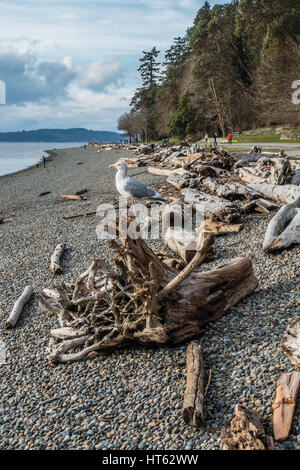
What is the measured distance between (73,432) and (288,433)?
2.27 metres

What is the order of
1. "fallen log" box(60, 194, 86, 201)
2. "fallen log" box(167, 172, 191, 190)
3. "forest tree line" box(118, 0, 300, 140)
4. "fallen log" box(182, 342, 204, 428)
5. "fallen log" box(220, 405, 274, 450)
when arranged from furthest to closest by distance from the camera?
1. "forest tree line" box(118, 0, 300, 140)
2. "fallen log" box(60, 194, 86, 201)
3. "fallen log" box(167, 172, 191, 190)
4. "fallen log" box(182, 342, 204, 428)
5. "fallen log" box(220, 405, 274, 450)

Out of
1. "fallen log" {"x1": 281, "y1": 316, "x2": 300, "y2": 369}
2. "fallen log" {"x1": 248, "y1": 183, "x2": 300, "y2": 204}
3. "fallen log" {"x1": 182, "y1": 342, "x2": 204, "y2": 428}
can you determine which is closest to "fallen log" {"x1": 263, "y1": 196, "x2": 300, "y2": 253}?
"fallen log" {"x1": 248, "y1": 183, "x2": 300, "y2": 204}

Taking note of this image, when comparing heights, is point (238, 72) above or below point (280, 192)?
above

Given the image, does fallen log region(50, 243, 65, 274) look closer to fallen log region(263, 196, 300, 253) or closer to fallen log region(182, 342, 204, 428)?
fallen log region(263, 196, 300, 253)

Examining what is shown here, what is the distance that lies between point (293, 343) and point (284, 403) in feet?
2.75

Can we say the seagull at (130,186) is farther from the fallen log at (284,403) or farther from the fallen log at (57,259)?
the fallen log at (284,403)

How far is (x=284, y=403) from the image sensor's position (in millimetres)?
3506

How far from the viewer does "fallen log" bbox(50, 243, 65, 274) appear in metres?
8.79

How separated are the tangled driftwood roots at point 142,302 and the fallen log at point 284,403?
1.47 metres

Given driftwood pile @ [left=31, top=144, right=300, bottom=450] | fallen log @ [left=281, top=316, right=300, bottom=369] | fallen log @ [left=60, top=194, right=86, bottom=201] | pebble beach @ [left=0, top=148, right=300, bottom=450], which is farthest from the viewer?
fallen log @ [left=60, top=194, right=86, bottom=201]

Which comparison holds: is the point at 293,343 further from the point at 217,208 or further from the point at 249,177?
the point at 249,177

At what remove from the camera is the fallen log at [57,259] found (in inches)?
346

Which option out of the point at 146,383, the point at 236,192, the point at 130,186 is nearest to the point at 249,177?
the point at 236,192

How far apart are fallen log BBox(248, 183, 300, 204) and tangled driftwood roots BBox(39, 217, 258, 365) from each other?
5051 mm
